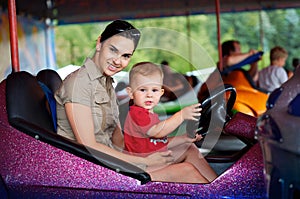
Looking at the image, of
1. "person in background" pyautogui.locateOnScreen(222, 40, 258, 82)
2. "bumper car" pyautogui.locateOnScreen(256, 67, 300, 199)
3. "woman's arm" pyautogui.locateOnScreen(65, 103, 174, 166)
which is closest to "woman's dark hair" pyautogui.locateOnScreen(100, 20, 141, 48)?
"woman's arm" pyautogui.locateOnScreen(65, 103, 174, 166)

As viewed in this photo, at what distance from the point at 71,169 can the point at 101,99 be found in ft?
0.77

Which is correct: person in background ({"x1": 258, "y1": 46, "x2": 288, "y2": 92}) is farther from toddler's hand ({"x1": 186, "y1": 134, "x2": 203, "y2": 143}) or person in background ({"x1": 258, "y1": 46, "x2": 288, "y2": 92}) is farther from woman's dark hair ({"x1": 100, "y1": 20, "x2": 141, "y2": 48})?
woman's dark hair ({"x1": 100, "y1": 20, "x2": 141, "y2": 48})

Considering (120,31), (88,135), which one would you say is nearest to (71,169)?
(88,135)

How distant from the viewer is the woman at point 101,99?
1823mm

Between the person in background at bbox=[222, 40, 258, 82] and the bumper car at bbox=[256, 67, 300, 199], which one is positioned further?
the person in background at bbox=[222, 40, 258, 82]

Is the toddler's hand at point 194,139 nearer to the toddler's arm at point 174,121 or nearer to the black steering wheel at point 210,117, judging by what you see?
the black steering wheel at point 210,117

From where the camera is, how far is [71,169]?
183 centimetres

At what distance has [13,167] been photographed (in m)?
1.87

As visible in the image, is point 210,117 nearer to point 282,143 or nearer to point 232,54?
point 282,143

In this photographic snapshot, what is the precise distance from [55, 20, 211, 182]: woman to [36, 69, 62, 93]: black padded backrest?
0.30 meters

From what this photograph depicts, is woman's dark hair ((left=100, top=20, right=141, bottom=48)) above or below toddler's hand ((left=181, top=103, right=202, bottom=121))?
above

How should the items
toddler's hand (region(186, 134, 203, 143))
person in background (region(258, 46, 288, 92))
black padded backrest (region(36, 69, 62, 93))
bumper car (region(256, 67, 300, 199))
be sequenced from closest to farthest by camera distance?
bumper car (region(256, 67, 300, 199)) → toddler's hand (region(186, 134, 203, 143)) → black padded backrest (region(36, 69, 62, 93)) → person in background (region(258, 46, 288, 92))

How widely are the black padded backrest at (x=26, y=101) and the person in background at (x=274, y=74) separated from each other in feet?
11.9

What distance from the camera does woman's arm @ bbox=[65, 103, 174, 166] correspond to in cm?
181
